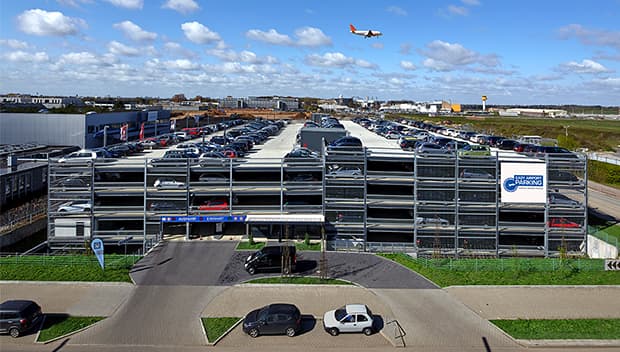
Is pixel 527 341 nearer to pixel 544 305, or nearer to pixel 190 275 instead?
pixel 544 305

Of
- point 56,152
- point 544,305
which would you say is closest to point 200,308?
point 544,305

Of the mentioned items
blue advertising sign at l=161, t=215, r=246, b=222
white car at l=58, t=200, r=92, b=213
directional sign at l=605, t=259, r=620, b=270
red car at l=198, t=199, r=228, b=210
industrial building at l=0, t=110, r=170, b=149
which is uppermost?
industrial building at l=0, t=110, r=170, b=149

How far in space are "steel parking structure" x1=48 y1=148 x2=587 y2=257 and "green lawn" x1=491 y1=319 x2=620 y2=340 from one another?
9660mm

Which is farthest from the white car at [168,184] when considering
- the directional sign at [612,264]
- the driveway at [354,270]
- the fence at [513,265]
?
the directional sign at [612,264]

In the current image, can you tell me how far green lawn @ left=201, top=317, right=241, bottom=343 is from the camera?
14445 mm

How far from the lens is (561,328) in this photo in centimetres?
1507

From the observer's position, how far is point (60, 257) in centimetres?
A: 2114

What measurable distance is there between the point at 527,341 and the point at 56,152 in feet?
134

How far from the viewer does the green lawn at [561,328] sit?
14625 millimetres

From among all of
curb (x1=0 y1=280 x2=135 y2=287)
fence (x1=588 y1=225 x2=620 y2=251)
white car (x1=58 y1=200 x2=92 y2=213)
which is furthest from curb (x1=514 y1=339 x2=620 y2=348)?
white car (x1=58 y1=200 x2=92 y2=213)

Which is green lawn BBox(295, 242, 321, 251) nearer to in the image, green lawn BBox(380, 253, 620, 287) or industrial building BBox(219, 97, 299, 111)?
green lawn BBox(380, 253, 620, 287)

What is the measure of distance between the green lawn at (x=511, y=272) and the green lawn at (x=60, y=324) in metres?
12.6

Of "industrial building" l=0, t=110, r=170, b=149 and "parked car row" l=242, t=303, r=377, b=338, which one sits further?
"industrial building" l=0, t=110, r=170, b=149

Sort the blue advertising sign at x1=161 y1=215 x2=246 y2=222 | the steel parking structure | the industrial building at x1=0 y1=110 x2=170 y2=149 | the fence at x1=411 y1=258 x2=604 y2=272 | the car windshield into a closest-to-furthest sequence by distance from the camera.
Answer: the car windshield
the fence at x1=411 y1=258 x2=604 y2=272
the blue advertising sign at x1=161 y1=215 x2=246 y2=222
the steel parking structure
the industrial building at x1=0 y1=110 x2=170 y2=149
